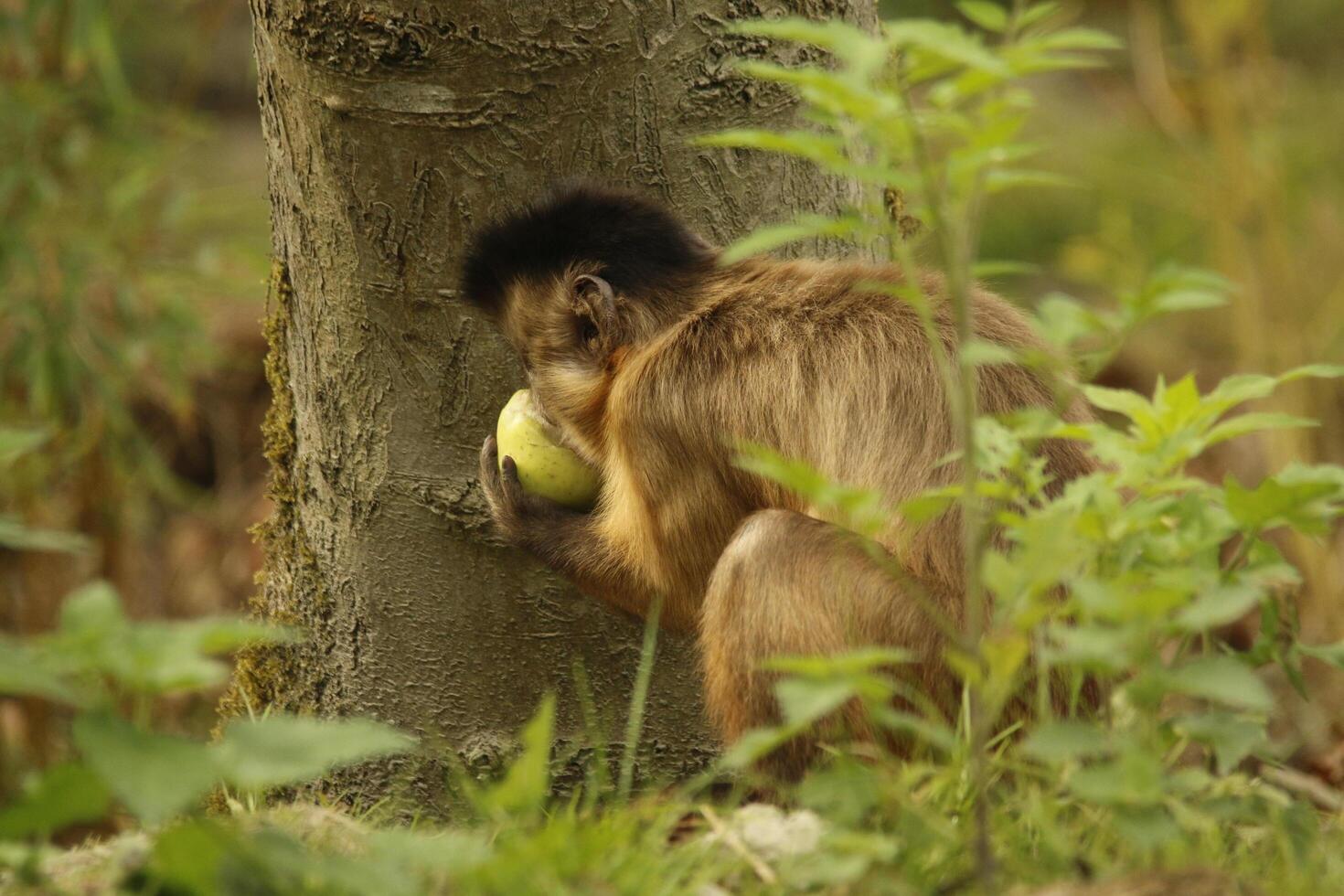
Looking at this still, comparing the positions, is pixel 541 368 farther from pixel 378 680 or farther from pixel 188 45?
pixel 188 45

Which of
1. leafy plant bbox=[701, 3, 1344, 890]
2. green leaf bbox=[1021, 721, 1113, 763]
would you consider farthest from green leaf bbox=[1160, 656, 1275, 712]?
green leaf bbox=[1021, 721, 1113, 763]

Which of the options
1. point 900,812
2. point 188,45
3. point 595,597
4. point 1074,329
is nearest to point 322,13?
point 595,597

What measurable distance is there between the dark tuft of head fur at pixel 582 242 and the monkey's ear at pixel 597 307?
2.0 inches

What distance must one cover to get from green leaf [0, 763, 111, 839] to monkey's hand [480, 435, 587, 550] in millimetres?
1584

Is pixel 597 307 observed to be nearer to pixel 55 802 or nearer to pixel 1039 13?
Result: pixel 1039 13

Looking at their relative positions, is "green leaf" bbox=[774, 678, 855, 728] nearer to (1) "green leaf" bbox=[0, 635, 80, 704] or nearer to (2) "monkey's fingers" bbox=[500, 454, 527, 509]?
(1) "green leaf" bbox=[0, 635, 80, 704]

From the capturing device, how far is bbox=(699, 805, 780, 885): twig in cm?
209

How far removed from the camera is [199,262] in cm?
621

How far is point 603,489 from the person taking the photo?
131 inches

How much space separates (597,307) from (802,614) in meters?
0.92

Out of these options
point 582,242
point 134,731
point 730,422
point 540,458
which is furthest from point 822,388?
point 134,731

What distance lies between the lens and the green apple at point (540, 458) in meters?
3.32

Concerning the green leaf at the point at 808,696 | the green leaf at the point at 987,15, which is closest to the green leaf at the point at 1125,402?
the green leaf at the point at 987,15

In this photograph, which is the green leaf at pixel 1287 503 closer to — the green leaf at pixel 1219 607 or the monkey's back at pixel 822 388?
the green leaf at pixel 1219 607
